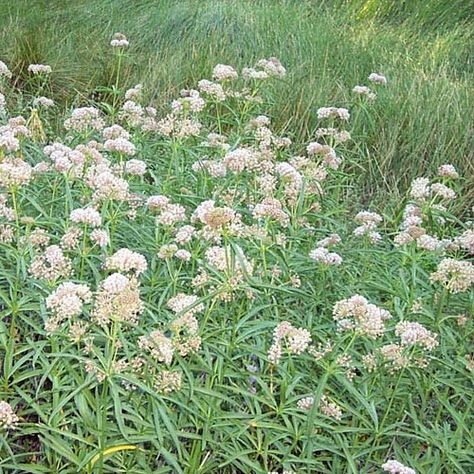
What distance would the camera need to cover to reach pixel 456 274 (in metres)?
2.01

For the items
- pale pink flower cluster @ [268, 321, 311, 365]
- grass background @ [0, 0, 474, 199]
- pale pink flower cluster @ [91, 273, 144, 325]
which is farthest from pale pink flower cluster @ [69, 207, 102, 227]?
grass background @ [0, 0, 474, 199]

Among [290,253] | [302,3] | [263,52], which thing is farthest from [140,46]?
[290,253]

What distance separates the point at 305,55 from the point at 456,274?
361 centimetres

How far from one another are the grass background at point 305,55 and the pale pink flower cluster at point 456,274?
1934 mm

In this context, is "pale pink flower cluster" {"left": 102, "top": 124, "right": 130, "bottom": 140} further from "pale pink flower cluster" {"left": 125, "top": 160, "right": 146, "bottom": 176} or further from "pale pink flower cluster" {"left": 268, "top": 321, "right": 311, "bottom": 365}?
"pale pink flower cluster" {"left": 268, "top": 321, "right": 311, "bottom": 365}

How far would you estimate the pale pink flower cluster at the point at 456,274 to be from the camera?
78.9 inches

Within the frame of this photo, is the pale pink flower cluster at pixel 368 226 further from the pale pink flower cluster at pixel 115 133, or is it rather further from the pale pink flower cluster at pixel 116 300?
the pale pink flower cluster at pixel 116 300

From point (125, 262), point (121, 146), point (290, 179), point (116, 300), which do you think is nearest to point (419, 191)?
point (290, 179)

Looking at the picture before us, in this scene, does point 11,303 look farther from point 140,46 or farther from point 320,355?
point 140,46

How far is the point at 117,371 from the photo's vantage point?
1.72 metres

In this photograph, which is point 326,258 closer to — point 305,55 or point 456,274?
point 456,274

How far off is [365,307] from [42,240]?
0.84m

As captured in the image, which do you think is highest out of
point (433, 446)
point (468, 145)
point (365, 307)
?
point (365, 307)

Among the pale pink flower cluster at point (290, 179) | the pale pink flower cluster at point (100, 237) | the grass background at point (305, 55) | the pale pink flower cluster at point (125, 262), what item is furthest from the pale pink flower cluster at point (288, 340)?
the grass background at point (305, 55)
